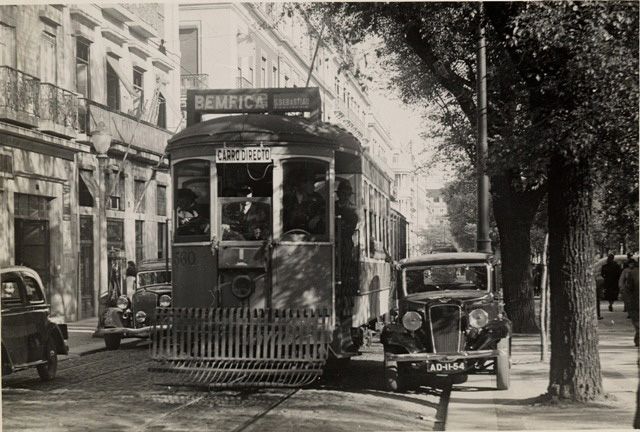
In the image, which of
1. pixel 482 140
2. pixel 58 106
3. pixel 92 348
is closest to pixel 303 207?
pixel 482 140

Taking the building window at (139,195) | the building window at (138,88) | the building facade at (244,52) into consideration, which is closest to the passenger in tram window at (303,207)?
the building window at (139,195)

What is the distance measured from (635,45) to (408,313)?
14.7ft

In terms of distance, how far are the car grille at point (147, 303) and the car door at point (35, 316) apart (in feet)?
14.7

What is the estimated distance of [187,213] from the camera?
37.9 feet

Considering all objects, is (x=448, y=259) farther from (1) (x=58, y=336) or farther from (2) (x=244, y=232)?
(1) (x=58, y=336)

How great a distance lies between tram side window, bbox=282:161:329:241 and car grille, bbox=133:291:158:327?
5.98 m

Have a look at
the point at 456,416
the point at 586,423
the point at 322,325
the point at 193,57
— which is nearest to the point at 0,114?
the point at 322,325

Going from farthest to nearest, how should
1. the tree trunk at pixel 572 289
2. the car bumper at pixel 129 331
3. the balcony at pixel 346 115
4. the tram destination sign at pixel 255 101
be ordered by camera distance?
the balcony at pixel 346 115
the car bumper at pixel 129 331
the tram destination sign at pixel 255 101
the tree trunk at pixel 572 289

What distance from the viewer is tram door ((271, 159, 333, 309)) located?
11.1m

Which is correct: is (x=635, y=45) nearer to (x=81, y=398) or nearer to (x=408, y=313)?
(x=408, y=313)

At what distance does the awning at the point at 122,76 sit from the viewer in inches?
903

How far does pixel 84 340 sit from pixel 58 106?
5316 millimetres

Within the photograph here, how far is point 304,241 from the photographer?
445 inches

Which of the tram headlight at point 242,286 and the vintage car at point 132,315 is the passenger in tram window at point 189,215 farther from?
the vintage car at point 132,315
